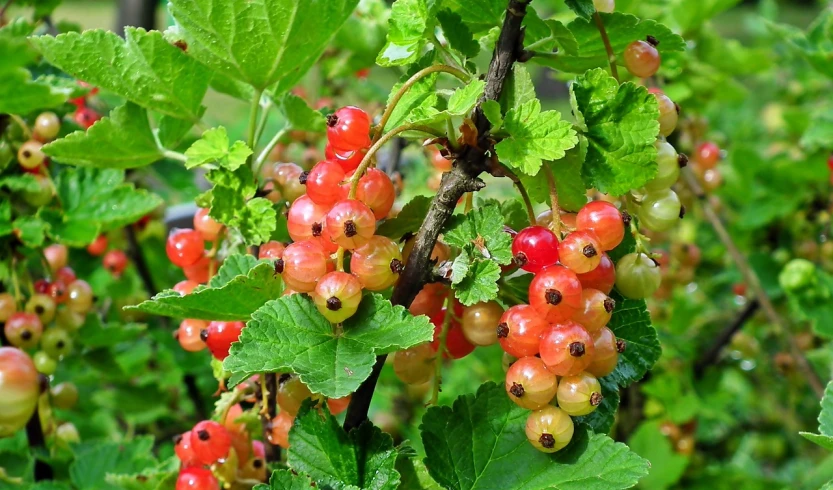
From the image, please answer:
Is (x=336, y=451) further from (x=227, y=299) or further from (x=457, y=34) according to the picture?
(x=457, y=34)

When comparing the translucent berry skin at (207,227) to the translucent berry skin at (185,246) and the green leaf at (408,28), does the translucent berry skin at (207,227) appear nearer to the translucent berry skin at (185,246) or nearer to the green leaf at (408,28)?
the translucent berry skin at (185,246)

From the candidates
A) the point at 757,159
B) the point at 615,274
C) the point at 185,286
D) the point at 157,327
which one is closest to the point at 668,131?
the point at 615,274

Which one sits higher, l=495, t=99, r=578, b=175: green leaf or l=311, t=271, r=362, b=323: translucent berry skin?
l=495, t=99, r=578, b=175: green leaf

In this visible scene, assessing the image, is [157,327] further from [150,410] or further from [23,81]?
[23,81]

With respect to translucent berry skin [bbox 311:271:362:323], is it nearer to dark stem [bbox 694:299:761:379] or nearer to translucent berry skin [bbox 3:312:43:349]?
translucent berry skin [bbox 3:312:43:349]

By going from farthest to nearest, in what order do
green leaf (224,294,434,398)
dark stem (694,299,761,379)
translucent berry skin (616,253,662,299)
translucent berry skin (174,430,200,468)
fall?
dark stem (694,299,761,379) → translucent berry skin (174,430,200,468) → translucent berry skin (616,253,662,299) → green leaf (224,294,434,398)

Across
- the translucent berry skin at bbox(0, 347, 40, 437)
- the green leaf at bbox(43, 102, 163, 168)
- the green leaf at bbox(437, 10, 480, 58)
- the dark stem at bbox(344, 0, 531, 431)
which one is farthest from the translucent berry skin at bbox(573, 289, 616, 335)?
the translucent berry skin at bbox(0, 347, 40, 437)

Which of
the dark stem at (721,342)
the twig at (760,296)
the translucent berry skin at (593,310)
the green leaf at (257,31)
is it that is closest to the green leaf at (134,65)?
the green leaf at (257,31)

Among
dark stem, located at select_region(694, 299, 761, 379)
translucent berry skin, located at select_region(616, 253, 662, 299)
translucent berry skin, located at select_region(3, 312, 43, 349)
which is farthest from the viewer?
dark stem, located at select_region(694, 299, 761, 379)

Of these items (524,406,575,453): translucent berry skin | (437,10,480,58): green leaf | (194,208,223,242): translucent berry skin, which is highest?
(437,10,480,58): green leaf
